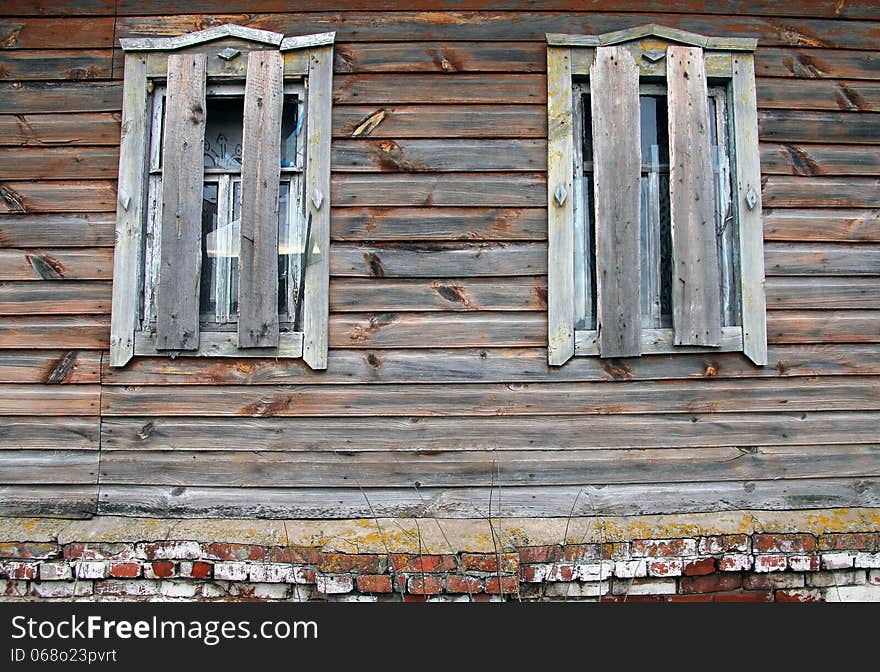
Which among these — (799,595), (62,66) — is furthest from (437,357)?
(62,66)

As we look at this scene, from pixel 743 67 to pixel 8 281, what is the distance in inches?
173

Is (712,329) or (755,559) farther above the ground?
(712,329)

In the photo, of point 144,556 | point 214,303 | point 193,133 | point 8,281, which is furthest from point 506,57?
point 144,556

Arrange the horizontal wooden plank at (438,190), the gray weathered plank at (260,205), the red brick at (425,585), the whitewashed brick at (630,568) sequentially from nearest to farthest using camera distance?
1. the red brick at (425,585)
2. the whitewashed brick at (630,568)
3. the gray weathered plank at (260,205)
4. the horizontal wooden plank at (438,190)

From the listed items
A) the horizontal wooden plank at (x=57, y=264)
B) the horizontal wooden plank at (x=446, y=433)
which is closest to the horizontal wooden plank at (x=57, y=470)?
the horizontal wooden plank at (x=446, y=433)

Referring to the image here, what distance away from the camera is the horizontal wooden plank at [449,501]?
161 inches

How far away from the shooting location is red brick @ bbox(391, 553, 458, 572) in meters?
3.87

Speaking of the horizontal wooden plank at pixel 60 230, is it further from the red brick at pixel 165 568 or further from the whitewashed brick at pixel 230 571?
the whitewashed brick at pixel 230 571

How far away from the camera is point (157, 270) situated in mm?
4172

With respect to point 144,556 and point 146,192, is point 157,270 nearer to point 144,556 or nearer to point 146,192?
point 146,192

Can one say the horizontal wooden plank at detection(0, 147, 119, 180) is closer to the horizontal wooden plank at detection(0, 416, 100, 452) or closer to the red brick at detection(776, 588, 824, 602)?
the horizontal wooden plank at detection(0, 416, 100, 452)

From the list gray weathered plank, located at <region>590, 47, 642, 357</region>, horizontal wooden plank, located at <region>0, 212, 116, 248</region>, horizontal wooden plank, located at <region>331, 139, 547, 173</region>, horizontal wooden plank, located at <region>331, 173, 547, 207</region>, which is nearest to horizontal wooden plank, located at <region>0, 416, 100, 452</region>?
horizontal wooden plank, located at <region>0, 212, 116, 248</region>

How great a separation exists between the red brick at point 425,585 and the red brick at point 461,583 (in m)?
0.04

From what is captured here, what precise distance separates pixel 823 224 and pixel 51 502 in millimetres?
4644
